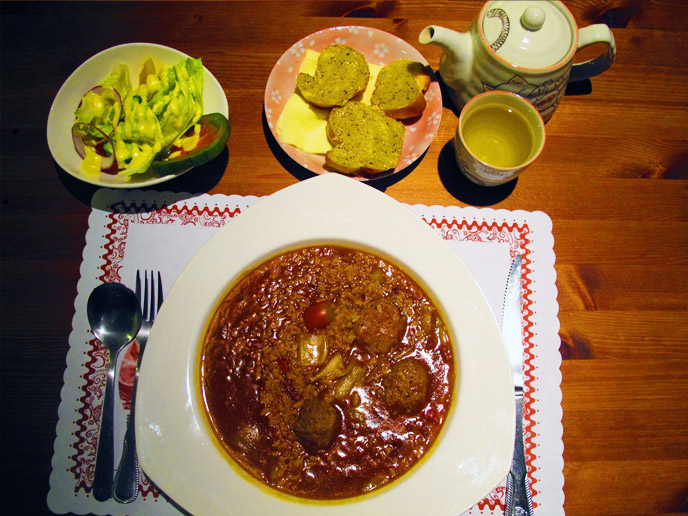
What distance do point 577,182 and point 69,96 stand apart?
9.65 ft

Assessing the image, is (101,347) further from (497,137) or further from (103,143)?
(497,137)

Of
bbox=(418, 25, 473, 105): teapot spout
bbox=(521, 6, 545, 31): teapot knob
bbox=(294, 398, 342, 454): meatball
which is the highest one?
bbox=(521, 6, 545, 31): teapot knob

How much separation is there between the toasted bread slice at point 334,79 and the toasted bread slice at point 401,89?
108 millimetres

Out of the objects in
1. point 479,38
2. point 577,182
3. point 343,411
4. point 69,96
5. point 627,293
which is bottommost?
point 343,411

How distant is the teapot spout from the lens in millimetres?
2312

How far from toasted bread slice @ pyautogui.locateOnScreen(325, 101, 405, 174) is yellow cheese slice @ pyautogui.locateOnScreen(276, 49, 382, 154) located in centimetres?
7

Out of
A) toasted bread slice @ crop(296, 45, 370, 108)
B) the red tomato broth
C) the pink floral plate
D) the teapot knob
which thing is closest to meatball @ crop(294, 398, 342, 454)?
the red tomato broth

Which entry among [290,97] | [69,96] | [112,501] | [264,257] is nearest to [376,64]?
[290,97]

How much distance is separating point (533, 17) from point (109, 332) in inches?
103

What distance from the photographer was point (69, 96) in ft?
8.27

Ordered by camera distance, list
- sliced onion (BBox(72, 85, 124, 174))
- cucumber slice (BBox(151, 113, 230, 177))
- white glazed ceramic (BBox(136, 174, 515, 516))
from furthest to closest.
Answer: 1. sliced onion (BBox(72, 85, 124, 174))
2. cucumber slice (BBox(151, 113, 230, 177))
3. white glazed ceramic (BBox(136, 174, 515, 516))

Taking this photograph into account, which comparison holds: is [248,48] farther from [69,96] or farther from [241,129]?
[69,96]

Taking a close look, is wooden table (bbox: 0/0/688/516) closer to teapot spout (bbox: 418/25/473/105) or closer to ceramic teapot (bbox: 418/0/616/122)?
teapot spout (bbox: 418/25/473/105)

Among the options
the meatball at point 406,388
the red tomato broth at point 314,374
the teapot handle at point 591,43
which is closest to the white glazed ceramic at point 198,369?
the red tomato broth at point 314,374
